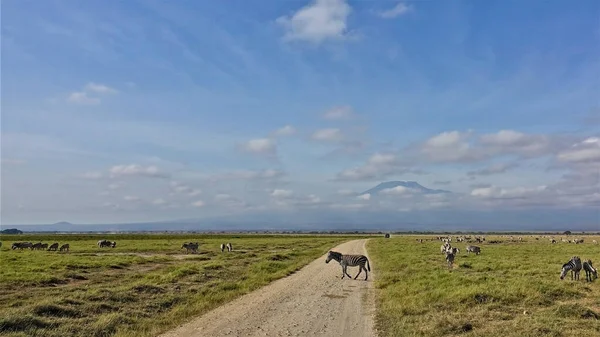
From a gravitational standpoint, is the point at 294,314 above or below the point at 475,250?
below

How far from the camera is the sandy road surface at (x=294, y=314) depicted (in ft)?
43.3

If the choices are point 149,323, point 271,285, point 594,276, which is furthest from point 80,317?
point 594,276

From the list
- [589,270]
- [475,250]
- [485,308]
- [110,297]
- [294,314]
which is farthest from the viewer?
[475,250]

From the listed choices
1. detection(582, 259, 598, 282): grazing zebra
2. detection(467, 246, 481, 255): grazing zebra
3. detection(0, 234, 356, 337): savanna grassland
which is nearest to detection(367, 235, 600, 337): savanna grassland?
detection(582, 259, 598, 282): grazing zebra

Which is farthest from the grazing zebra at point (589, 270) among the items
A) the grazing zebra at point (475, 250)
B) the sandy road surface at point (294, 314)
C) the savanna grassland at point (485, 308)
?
the grazing zebra at point (475, 250)

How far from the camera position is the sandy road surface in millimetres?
13195

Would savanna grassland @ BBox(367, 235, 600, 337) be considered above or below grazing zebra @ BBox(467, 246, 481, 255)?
below

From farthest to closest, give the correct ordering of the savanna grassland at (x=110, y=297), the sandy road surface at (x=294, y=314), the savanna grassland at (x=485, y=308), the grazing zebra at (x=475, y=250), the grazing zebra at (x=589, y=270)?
the grazing zebra at (x=475, y=250) < the grazing zebra at (x=589, y=270) < the savanna grassland at (x=110, y=297) < the sandy road surface at (x=294, y=314) < the savanna grassland at (x=485, y=308)

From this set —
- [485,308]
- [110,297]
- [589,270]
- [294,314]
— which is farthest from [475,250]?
[110,297]

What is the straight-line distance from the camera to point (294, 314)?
51.8 ft

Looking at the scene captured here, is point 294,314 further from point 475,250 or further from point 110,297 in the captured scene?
point 475,250

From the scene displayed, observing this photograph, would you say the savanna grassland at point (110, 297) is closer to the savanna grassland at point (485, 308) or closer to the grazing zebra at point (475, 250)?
the savanna grassland at point (485, 308)

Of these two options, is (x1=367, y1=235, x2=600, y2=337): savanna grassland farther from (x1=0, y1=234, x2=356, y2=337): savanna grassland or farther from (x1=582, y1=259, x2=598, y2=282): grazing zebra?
(x1=0, y1=234, x2=356, y2=337): savanna grassland

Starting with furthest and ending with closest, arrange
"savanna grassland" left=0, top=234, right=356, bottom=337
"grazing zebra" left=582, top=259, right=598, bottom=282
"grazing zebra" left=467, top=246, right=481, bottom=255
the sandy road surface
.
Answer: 1. "grazing zebra" left=467, top=246, right=481, bottom=255
2. "grazing zebra" left=582, top=259, right=598, bottom=282
3. "savanna grassland" left=0, top=234, right=356, bottom=337
4. the sandy road surface
